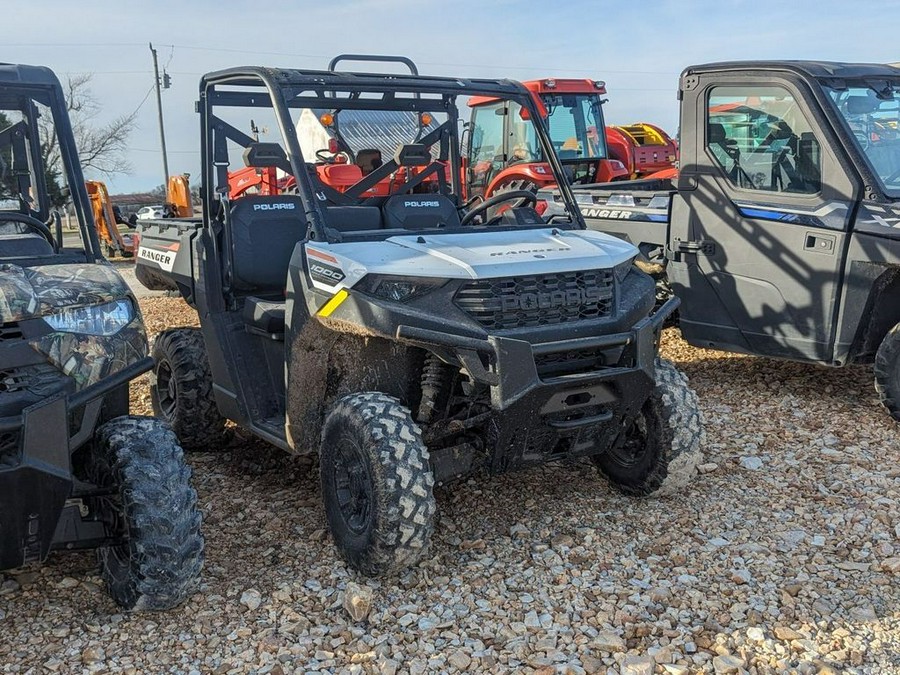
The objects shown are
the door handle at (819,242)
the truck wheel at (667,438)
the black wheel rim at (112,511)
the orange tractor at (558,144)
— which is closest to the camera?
the black wheel rim at (112,511)

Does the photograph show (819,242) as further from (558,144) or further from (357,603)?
(558,144)

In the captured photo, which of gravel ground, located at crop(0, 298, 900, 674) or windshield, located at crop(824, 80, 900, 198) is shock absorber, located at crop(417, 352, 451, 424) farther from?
windshield, located at crop(824, 80, 900, 198)

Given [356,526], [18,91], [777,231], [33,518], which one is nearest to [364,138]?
[777,231]

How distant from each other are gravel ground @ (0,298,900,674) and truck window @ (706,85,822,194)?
68.2 inches

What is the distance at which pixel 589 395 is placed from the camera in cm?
388

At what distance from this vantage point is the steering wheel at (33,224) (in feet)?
12.7

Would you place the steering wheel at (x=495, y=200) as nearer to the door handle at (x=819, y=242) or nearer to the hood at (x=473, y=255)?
the hood at (x=473, y=255)

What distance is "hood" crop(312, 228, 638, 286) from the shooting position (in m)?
3.76

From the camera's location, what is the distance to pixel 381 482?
3631 millimetres

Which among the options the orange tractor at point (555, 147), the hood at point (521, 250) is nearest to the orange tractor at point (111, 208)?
the orange tractor at point (555, 147)

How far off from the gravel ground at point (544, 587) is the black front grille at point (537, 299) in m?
1.03

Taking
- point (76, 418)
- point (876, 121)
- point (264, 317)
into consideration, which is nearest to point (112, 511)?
point (76, 418)

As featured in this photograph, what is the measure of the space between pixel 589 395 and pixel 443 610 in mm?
1041

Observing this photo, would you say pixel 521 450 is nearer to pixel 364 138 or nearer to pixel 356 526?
pixel 356 526
